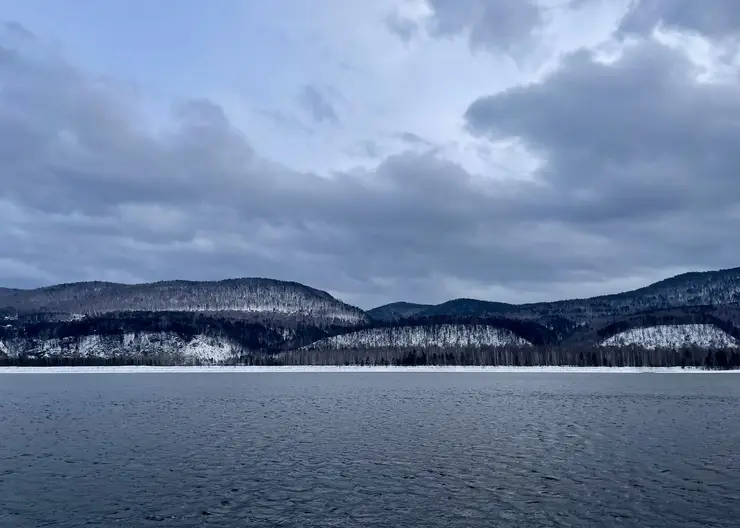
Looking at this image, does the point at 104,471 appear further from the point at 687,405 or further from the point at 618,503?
the point at 687,405

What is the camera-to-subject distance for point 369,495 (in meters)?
33.9

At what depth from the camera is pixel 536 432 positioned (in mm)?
58562

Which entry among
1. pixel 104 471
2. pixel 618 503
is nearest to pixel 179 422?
pixel 104 471

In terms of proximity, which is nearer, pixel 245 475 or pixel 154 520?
pixel 154 520

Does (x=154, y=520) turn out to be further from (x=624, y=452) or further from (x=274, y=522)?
(x=624, y=452)

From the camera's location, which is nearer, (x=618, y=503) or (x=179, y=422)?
(x=618, y=503)

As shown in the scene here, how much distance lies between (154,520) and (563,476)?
24.8m

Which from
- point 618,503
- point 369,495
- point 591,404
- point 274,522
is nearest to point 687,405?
point 591,404

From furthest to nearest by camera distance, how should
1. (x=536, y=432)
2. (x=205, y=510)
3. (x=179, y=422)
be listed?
1. (x=179, y=422)
2. (x=536, y=432)
3. (x=205, y=510)

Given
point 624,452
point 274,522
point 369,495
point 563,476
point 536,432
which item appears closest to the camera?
point 274,522

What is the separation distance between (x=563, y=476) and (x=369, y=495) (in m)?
13.4

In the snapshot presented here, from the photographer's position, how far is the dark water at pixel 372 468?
1185 inches

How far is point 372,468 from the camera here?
41469 millimetres

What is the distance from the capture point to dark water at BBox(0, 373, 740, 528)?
98.7ft
